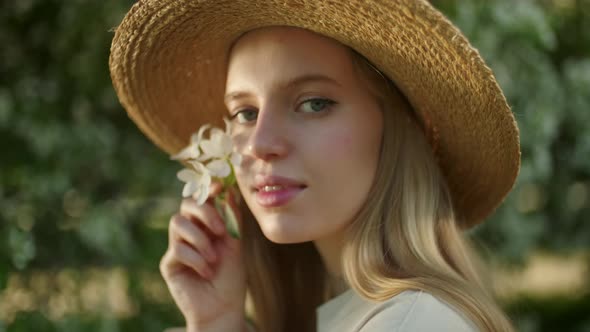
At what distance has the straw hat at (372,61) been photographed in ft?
5.48

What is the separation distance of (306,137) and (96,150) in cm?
178

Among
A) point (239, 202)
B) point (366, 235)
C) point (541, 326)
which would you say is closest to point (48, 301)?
point (239, 202)

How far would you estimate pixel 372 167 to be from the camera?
6.22ft

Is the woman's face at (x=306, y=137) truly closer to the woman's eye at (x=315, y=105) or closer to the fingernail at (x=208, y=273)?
the woman's eye at (x=315, y=105)

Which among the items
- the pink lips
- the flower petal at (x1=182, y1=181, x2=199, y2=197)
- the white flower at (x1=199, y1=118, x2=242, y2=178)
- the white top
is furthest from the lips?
the white top

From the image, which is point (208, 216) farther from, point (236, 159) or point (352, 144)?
point (352, 144)

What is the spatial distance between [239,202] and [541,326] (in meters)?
4.16

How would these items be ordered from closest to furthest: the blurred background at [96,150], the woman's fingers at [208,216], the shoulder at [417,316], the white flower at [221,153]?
the shoulder at [417,316] < the white flower at [221,153] < the woman's fingers at [208,216] < the blurred background at [96,150]

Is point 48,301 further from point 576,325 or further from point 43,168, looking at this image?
point 576,325

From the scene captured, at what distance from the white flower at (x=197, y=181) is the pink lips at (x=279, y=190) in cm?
23

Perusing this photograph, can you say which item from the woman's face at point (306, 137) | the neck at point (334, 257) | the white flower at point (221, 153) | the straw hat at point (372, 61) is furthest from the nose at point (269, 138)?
the neck at point (334, 257)

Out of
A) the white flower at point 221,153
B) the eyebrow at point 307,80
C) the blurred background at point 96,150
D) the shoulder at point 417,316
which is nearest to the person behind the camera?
the shoulder at point 417,316

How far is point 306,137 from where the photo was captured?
180 cm

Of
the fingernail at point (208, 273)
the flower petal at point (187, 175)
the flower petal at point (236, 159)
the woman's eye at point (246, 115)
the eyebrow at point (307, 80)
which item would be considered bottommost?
the fingernail at point (208, 273)
